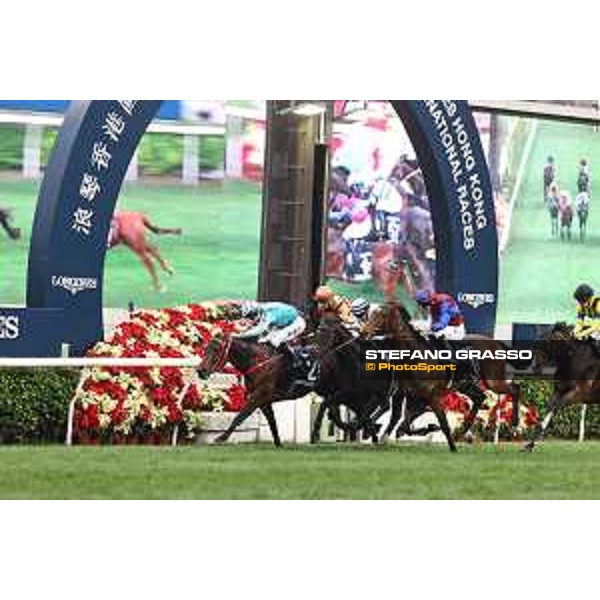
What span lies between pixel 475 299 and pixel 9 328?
2463 millimetres

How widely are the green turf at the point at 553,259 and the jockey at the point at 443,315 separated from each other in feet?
0.79

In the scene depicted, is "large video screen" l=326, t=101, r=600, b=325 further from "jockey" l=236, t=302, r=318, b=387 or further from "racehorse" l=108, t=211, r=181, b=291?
"racehorse" l=108, t=211, r=181, b=291

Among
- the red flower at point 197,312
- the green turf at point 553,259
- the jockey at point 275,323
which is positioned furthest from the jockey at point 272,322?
the green turf at point 553,259

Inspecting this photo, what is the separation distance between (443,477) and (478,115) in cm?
195

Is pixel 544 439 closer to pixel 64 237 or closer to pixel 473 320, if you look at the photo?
pixel 473 320

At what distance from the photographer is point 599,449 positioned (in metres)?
11.1

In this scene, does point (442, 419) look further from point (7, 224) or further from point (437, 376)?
point (7, 224)

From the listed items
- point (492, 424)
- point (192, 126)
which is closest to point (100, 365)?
point (192, 126)

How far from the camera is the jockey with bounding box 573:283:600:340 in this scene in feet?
36.0

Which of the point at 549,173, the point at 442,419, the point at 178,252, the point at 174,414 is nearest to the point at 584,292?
Answer: the point at 549,173

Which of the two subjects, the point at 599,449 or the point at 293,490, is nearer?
the point at 293,490

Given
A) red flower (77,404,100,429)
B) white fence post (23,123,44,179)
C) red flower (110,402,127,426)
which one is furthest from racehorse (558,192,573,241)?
white fence post (23,123,44,179)

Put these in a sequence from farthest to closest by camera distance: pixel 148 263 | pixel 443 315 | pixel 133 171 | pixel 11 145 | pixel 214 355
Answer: pixel 443 315, pixel 214 355, pixel 133 171, pixel 148 263, pixel 11 145

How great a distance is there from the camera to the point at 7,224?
10.5 metres
